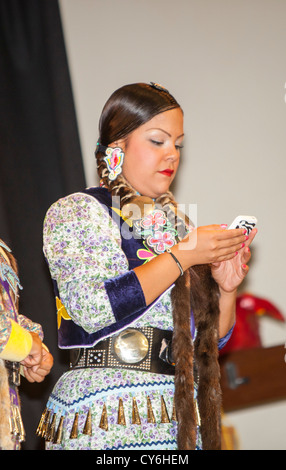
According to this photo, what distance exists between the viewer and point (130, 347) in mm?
1710

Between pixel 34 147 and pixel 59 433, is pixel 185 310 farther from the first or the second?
pixel 34 147

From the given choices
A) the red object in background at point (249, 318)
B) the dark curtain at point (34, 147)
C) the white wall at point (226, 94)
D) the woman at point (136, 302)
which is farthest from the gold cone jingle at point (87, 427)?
the white wall at point (226, 94)

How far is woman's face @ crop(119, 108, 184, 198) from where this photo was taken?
2.00 metres

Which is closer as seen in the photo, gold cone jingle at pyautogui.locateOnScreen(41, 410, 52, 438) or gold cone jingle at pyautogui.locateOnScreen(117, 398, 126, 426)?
gold cone jingle at pyautogui.locateOnScreen(117, 398, 126, 426)

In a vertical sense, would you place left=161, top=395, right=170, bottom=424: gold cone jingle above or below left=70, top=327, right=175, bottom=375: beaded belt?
below

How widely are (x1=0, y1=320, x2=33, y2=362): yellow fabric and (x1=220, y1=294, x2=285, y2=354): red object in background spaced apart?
6.04 feet

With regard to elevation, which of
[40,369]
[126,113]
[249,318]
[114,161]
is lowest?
[249,318]

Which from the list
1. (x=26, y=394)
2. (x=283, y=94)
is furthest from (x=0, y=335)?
(x=283, y=94)

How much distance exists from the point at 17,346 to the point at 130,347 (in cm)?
31

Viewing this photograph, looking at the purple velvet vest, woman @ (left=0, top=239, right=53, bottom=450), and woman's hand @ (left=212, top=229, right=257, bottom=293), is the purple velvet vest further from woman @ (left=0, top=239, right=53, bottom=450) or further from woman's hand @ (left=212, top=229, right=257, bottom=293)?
woman's hand @ (left=212, top=229, right=257, bottom=293)

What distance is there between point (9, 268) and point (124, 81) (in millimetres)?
1850

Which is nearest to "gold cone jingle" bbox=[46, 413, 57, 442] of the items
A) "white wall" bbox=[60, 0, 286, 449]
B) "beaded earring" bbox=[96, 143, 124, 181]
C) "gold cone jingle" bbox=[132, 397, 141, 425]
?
"gold cone jingle" bbox=[132, 397, 141, 425]

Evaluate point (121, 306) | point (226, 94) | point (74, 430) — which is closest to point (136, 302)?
point (121, 306)

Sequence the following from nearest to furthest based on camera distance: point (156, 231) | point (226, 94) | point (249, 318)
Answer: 1. point (156, 231)
2. point (249, 318)
3. point (226, 94)
